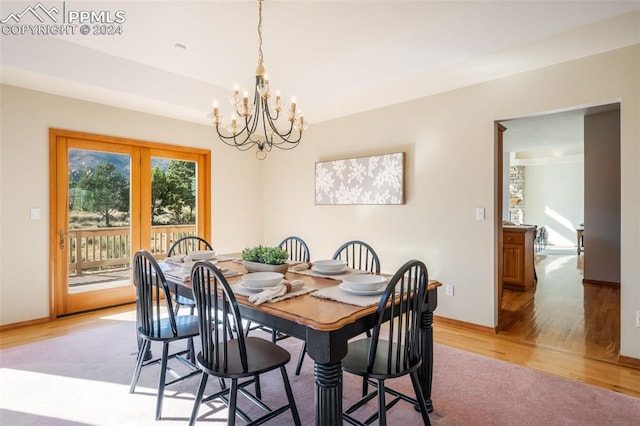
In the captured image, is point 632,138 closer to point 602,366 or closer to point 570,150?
point 602,366

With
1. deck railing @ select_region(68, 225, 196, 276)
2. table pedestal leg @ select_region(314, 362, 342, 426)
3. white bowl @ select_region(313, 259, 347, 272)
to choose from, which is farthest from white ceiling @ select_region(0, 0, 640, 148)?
table pedestal leg @ select_region(314, 362, 342, 426)

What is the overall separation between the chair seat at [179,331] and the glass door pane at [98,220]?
7.52ft

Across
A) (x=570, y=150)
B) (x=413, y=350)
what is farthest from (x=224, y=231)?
(x=570, y=150)

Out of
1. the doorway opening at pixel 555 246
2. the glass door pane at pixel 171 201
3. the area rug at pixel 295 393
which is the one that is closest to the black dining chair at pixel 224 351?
the area rug at pixel 295 393

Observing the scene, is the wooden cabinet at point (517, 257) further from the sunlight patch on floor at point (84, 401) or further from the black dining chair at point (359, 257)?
the sunlight patch on floor at point (84, 401)

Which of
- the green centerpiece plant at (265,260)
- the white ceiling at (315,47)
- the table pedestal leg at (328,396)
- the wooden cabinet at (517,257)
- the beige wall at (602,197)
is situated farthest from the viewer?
the beige wall at (602,197)

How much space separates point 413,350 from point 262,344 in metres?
0.84

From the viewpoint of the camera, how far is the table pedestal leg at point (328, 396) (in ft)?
4.58

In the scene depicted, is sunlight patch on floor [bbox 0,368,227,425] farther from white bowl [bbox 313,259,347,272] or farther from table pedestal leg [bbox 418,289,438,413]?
table pedestal leg [bbox 418,289,438,413]

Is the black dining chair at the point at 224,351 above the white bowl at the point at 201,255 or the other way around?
the other way around

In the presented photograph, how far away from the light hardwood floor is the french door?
0.35 meters

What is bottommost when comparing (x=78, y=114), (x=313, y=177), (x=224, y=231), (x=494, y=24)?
(x=224, y=231)

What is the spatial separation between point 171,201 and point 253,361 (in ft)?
11.7

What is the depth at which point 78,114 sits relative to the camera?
3.83 meters
